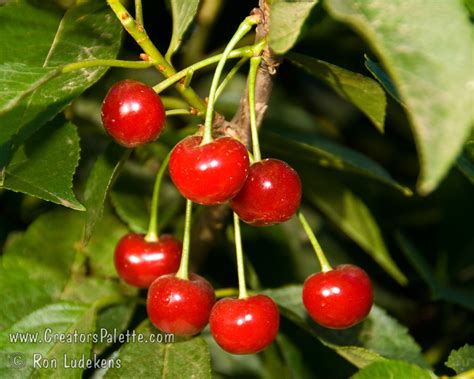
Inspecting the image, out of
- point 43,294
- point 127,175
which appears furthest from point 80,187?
point 43,294

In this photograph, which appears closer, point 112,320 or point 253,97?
point 253,97

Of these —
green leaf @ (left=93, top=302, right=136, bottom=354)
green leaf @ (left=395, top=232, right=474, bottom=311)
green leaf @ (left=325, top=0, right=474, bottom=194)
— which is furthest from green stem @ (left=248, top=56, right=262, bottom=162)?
green leaf @ (left=395, top=232, right=474, bottom=311)

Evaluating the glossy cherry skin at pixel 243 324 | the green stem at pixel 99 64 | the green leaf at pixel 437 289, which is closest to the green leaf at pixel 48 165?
the green stem at pixel 99 64

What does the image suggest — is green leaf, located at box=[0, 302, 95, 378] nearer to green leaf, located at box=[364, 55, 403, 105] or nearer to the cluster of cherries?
the cluster of cherries

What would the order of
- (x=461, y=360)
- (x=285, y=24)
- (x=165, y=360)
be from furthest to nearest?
(x=165, y=360)
(x=461, y=360)
(x=285, y=24)

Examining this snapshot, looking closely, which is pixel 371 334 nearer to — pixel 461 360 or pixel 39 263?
pixel 461 360

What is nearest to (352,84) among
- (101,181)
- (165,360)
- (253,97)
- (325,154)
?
(253,97)

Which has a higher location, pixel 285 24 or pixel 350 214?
pixel 285 24

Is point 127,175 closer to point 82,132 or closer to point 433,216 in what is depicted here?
point 82,132
